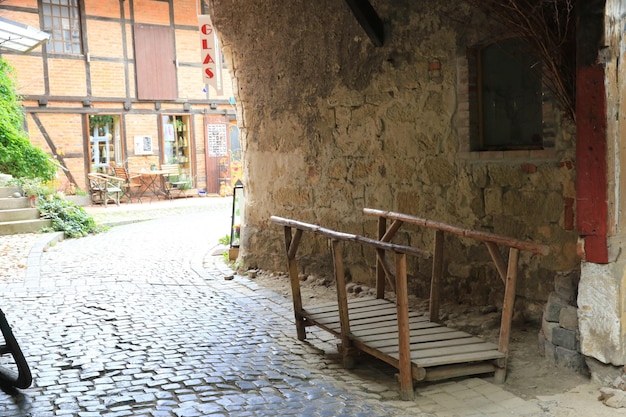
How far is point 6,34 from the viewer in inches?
547

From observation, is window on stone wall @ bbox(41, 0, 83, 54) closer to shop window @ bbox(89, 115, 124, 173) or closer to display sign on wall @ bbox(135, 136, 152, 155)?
shop window @ bbox(89, 115, 124, 173)

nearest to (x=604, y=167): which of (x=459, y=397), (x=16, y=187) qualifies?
(x=459, y=397)

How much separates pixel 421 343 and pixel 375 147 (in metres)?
2.52

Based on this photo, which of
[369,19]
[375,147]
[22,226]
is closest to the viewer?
[369,19]

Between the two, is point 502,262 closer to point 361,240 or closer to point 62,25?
point 361,240

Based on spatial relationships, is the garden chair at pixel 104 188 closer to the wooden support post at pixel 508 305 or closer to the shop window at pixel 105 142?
the shop window at pixel 105 142

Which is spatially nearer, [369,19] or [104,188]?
[369,19]

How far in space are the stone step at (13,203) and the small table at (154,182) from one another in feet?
22.5

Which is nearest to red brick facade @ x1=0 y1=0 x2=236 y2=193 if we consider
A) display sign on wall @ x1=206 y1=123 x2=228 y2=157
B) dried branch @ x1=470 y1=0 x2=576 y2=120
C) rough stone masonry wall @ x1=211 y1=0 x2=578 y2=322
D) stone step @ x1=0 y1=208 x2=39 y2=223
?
display sign on wall @ x1=206 y1=123 x2=228 y2=157

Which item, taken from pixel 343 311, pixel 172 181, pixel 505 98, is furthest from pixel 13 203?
pixel 505 98

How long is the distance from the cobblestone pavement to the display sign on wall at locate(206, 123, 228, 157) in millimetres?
12978

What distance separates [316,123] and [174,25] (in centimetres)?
1461

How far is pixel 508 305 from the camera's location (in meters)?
3.98

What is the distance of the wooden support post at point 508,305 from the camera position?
154 inches
